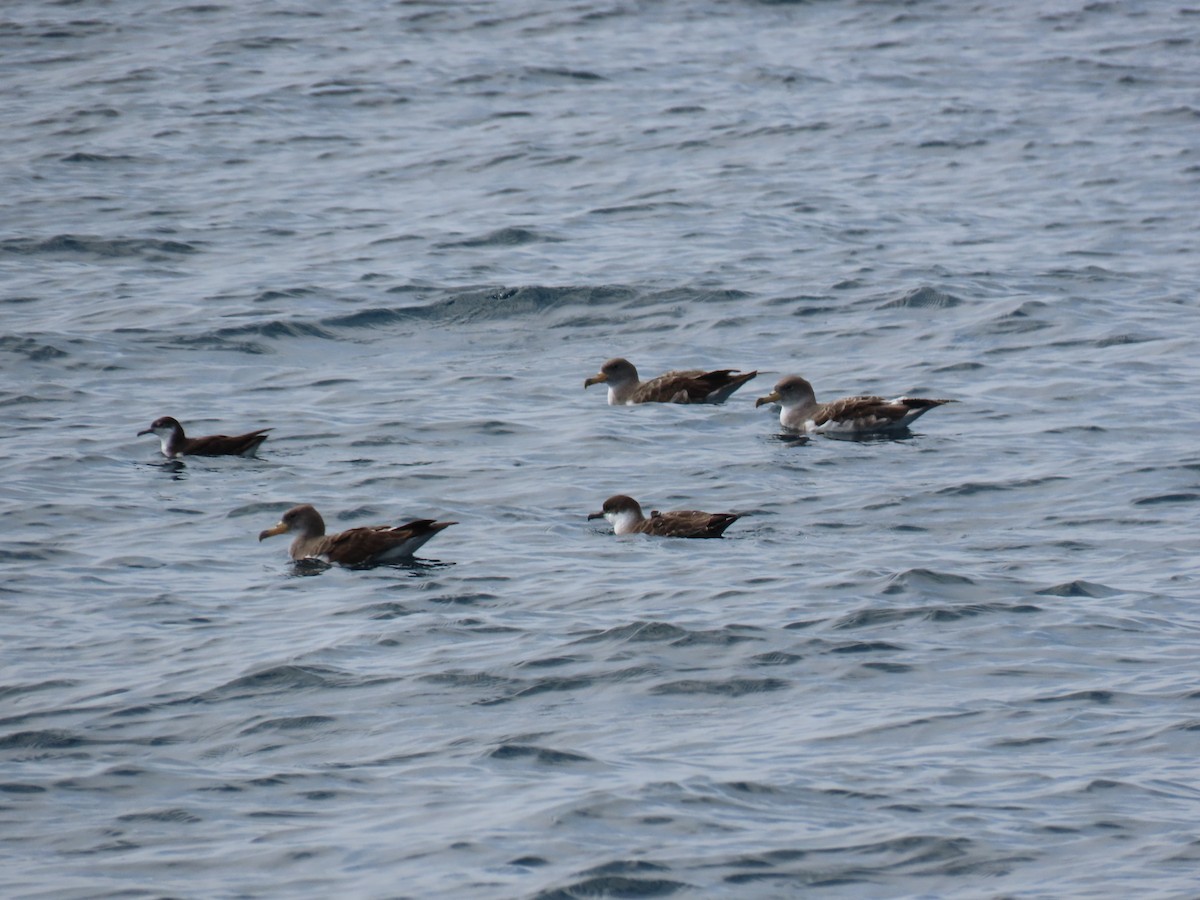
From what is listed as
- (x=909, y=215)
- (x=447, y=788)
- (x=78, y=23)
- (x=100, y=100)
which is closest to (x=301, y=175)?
(x=100, y=100)

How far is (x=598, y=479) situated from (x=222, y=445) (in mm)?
2988

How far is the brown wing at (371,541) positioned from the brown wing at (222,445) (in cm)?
279

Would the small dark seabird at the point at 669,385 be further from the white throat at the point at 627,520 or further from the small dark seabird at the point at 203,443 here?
the white throat at the point at 627,520

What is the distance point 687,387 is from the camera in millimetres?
16891

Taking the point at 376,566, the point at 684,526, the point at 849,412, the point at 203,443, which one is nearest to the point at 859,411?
the point at 849,412

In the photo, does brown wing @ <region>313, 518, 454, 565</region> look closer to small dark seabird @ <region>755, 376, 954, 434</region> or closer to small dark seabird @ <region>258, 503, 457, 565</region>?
small dark seabird @ <region>258, 503, 457, 565</region>

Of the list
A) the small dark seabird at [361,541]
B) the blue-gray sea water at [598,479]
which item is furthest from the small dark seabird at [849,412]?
the small dark seabird at [361,541]

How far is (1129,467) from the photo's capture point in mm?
14383

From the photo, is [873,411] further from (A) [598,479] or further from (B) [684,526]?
(B) [684,526]

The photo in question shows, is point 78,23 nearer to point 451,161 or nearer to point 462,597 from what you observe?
point 451,161

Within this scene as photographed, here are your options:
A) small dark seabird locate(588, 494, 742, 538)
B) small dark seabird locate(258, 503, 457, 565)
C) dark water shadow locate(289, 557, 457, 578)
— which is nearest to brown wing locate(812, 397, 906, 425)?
small dark seabird locate(588, 494, 742, 538)

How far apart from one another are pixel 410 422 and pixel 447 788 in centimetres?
767

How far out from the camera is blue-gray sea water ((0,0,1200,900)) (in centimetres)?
835

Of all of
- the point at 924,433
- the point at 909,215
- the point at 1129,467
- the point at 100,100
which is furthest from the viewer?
the point at 100,100
